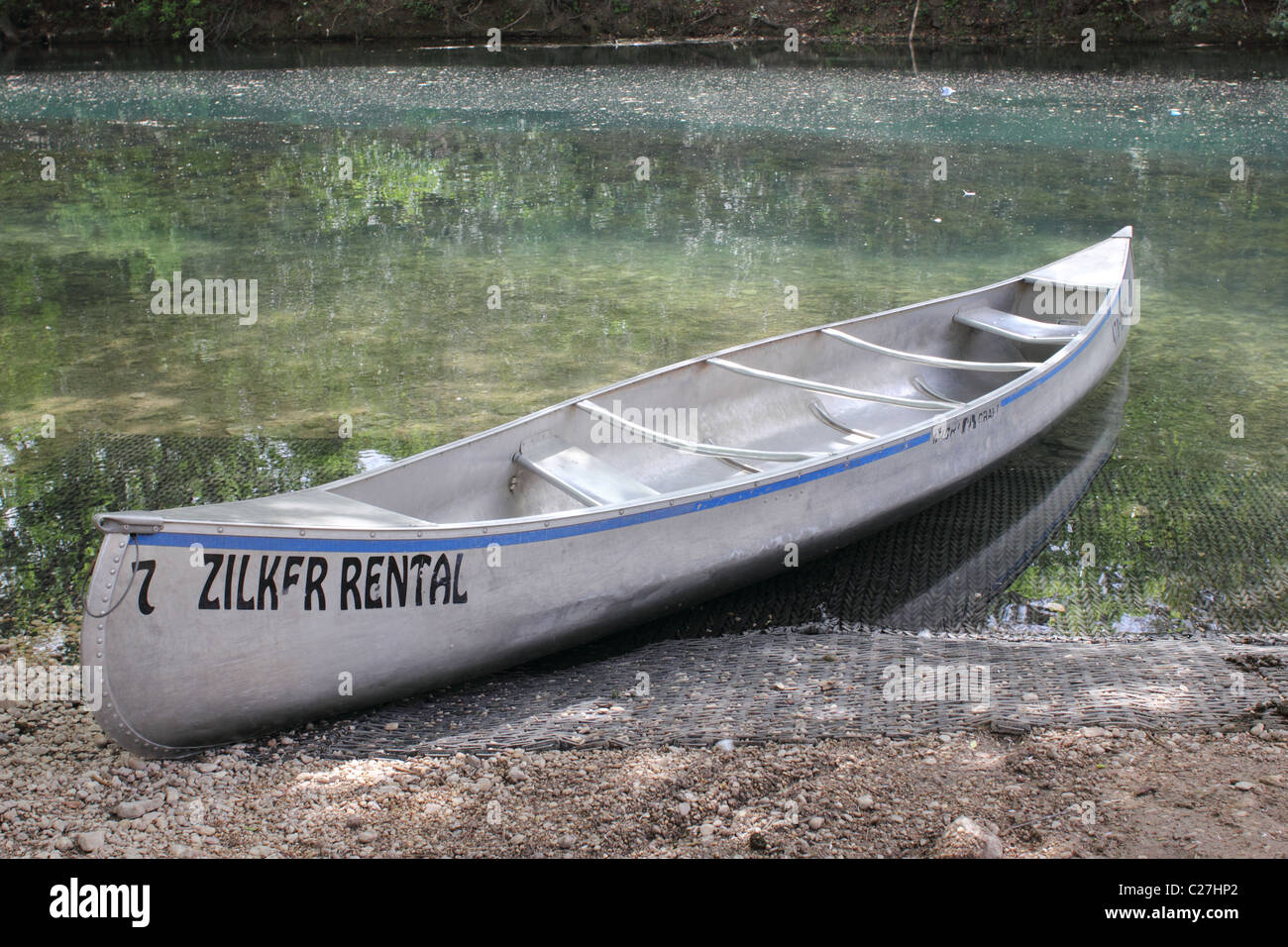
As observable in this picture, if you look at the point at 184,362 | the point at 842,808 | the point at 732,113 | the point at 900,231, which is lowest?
the point at 842,808

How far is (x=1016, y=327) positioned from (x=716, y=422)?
233cm

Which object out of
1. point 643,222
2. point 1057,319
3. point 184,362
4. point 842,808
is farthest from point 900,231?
point 842,808

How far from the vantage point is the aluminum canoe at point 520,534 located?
3148mm

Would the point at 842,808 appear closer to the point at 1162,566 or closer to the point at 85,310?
the point at 1162,566

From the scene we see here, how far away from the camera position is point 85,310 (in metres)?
7.86

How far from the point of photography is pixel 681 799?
3145 millimetres

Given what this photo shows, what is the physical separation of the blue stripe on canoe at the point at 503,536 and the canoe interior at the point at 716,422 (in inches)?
2.4

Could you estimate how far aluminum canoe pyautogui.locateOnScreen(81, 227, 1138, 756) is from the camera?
315 centimetres

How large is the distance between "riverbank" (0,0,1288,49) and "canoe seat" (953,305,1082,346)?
17.0 metres

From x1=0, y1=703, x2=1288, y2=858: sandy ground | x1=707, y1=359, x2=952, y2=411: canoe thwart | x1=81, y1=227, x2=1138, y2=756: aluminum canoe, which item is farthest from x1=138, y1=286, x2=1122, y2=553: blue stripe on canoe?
x1=0, y1=703, x2=1288, y2=858: sandy ground

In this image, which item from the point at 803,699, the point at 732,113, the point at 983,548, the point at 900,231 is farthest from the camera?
the point at 732,113

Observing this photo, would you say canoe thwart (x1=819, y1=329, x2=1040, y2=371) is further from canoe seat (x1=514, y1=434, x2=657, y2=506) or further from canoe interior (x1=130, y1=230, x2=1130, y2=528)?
canoe seat (x1=514, y1=434, x2=657, y2=506)

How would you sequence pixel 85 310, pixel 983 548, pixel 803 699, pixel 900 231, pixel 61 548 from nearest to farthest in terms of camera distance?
1. pixel 803 699
2. pixel 61 548
3. pixel 983 548
4. pixel 85 310
5. pixel 900 231

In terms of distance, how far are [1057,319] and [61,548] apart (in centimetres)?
587
